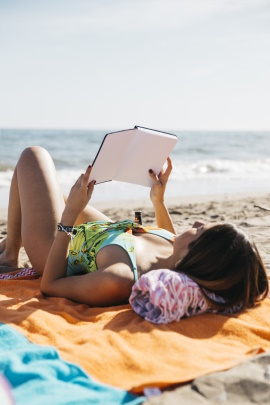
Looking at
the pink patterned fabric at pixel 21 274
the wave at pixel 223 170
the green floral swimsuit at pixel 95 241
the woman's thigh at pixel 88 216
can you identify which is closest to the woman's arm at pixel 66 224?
the green floral swimsuit at pixel 95 241

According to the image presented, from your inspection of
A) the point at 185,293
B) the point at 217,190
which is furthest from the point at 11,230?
the point at 217,190

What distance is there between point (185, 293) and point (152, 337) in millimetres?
318

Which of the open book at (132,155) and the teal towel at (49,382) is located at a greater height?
the open book at (132,155)

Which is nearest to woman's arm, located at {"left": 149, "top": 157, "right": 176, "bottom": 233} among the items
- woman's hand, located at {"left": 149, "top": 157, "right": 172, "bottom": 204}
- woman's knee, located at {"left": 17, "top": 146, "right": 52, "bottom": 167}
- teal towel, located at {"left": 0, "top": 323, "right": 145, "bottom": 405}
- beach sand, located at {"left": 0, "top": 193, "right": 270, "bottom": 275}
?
woman's hand, located at {"left": 149, "top": 157, "right": 172, "bottom": 204}

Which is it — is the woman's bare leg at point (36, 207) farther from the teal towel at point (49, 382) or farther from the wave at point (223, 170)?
the wave at point (223, 170)

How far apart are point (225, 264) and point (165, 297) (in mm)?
364

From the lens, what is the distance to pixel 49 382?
7.07ft

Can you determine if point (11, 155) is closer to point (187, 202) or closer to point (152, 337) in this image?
Result: point (187, 202)

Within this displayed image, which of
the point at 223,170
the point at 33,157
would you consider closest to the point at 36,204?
the point at 33,157

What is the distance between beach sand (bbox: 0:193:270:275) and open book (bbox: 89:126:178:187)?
1600mm

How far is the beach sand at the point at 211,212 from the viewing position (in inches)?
227

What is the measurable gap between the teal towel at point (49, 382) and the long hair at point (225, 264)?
88cm

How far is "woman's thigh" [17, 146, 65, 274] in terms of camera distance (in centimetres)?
354

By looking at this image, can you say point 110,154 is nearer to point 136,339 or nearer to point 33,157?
point 33,157
